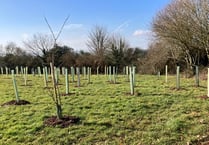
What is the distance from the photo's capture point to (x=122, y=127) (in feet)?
20.2

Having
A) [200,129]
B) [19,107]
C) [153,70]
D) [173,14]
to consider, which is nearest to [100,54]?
[153,70]

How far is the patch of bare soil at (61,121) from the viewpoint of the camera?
6.39 meters

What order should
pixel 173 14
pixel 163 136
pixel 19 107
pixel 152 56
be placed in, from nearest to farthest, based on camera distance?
pixel 163 136 < pixel 19 107 < pixel 173 14 < pixel 152 56

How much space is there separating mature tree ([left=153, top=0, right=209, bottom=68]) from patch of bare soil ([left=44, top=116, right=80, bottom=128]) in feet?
58.6

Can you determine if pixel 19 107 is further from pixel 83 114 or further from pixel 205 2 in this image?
pixel 205 2

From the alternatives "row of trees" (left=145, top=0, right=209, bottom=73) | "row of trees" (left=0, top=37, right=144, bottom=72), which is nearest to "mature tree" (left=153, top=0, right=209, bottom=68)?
"row of trees" (left=145, top=0, right=209, bottom=73)

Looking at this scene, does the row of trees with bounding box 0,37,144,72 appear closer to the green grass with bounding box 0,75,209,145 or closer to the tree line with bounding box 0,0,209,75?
the tree line with bounding box 0,0,209,75

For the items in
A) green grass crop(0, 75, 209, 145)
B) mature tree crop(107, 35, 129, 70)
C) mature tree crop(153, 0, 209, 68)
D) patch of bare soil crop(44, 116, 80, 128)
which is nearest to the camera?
green grass crop(0, 75, 209, 145)

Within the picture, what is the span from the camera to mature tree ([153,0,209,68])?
21.6 metres

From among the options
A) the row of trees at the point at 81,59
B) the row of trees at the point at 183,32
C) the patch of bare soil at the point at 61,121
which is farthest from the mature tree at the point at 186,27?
the patch of bare soil at the point at 61,121

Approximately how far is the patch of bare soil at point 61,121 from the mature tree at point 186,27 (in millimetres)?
17859

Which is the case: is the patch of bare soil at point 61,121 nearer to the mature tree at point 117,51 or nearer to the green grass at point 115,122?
the green grass at point 115,122

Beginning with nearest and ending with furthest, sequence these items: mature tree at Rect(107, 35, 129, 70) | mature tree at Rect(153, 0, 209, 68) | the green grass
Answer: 1. the green grass
2. mature tree at Rect(153, 0, 209, 68)
3. mature tree at Rect(107, 35, 129, 70)

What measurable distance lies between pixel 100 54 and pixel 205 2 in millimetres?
23726
